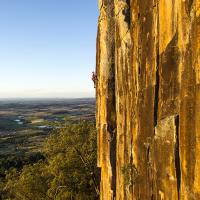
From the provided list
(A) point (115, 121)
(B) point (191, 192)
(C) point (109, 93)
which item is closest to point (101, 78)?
(C) point (109, 93)

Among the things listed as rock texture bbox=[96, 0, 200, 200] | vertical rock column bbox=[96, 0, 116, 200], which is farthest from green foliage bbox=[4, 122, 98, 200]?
rock texture bbox=[96, 0, 200, 200]

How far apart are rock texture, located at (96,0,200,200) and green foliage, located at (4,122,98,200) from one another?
1073 cm

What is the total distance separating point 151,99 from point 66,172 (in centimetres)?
2075

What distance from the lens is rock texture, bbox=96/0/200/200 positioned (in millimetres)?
10922

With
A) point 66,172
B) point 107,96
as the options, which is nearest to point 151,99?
point 107,96

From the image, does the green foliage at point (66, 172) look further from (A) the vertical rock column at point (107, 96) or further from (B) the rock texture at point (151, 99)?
(B) the rock texture at point (151, 99)

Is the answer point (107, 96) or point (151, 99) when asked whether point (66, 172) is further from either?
point (151, 99)

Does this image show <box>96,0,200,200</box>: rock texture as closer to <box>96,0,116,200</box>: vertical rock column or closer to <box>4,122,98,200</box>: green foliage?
<box>96,0,116,200</box>: vertical rock column

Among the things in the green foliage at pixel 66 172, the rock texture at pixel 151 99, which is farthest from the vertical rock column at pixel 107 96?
the green foliage at pixel 66 172

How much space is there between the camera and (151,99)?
47.5 feet

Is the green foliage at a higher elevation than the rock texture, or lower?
lower

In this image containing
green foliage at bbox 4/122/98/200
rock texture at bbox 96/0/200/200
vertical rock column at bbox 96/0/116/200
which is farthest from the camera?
green foliage at bbox 4/122/98/200

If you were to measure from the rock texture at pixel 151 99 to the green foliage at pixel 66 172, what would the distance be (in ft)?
35.2

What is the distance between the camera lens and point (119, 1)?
733 inches
